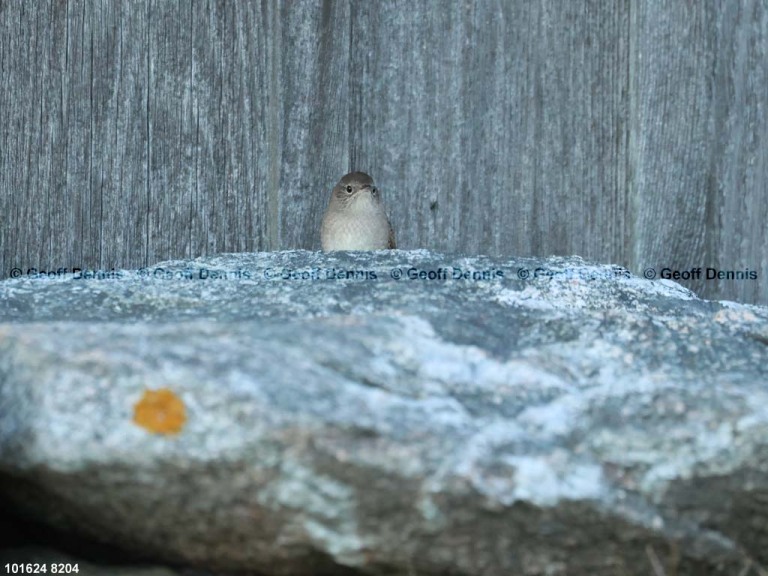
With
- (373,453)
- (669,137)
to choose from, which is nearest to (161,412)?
(373,453)

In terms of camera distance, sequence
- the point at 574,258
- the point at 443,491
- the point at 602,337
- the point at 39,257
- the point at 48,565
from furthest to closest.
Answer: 1. the point at 39,257
2. the point at 574,258
3. the point at 602,337
4. the point at 48,565
5. the point at 443,491

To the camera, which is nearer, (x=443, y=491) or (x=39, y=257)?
(x=443, y=491)

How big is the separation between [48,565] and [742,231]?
11.9ft

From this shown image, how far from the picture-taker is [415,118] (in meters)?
5.62

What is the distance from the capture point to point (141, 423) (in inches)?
114

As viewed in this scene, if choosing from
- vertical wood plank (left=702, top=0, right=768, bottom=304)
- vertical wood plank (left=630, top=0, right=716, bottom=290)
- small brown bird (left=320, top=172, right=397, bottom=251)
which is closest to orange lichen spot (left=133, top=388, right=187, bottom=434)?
small brown bird (left=320, top=172, right=397, bottom=251)

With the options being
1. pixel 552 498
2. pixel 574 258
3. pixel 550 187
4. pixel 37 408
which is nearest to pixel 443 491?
pixel 552 498

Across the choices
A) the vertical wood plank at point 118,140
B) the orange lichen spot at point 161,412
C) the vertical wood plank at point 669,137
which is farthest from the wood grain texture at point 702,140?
the orange lichen spot at point 161,412

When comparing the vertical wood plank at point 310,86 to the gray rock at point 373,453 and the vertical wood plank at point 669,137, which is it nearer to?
the vertical wood plank at point 669,137

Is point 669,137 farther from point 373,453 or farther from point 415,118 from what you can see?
point 373,453

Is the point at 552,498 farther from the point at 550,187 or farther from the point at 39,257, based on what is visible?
the point at 39,257

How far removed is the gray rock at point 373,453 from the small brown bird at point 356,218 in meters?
2.13

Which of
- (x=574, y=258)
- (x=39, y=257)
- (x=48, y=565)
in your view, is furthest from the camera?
(x=39, y=257)

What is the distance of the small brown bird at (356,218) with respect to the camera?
549 cm
